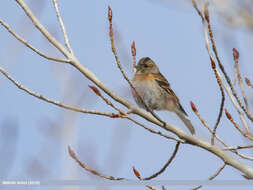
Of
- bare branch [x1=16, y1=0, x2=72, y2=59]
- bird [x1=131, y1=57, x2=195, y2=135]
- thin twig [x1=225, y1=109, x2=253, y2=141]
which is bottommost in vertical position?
thin twig [x1=225, y1=109, x2=253, y2=141]

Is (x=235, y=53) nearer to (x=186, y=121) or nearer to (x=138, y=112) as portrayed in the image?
(x=138, y=112)

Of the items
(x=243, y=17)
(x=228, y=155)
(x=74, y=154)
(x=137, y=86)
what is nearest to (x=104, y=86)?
(x=74, y=154)

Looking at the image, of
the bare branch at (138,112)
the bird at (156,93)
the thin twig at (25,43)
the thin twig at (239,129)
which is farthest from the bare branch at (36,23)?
the bird at (156,93)

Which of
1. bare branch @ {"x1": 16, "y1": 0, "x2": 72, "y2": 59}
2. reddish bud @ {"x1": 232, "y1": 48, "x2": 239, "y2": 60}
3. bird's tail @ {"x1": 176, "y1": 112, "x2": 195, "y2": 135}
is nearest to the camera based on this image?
bare branch @ {"x1": 16, "y1": 0, "x2": 72, "y2": 59}

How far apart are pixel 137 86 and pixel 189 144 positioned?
3.22 metres

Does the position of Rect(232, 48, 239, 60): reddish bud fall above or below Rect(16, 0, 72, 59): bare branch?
below

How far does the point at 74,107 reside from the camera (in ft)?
12.1

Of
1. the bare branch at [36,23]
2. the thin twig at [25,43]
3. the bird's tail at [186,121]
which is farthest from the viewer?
the bird's tail at [186,121]

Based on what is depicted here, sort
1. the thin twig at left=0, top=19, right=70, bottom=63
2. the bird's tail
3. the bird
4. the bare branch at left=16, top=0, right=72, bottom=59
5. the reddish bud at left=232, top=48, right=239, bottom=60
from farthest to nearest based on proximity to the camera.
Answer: the bird → the bird's tail → the reddish bud at left=232, top=48, right=239, bottom=60 → the bare branch at left=16, top=0, right=72, bottom=59 → the thin twig at left=0, top=19, right=70, bottom=63

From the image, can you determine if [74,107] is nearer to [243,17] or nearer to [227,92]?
[227,92]

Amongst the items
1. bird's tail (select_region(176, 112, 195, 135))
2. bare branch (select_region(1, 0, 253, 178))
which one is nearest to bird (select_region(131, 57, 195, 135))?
bird's tail (select_region(176, 112, 195, 135))

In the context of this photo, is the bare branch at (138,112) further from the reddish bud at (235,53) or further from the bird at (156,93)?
the bird at (156,93)

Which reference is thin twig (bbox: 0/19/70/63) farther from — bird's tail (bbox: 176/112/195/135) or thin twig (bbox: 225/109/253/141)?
bird's tail (bbox: 176/112/195/135)

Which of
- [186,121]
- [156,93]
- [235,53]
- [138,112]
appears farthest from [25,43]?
[156,93]
